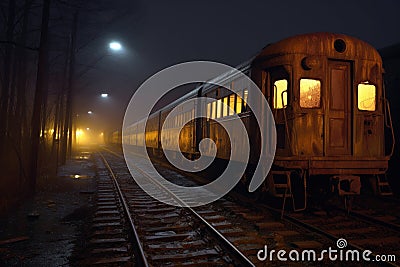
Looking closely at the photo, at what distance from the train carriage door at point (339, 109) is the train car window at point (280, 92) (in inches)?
35.8

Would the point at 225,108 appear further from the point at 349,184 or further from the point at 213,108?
the point at 349,184

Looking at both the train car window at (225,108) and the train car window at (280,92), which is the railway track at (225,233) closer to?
the train car window at (280,92)

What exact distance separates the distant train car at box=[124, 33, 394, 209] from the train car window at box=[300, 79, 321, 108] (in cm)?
2

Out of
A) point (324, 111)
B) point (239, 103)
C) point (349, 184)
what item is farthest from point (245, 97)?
point (349, 184)

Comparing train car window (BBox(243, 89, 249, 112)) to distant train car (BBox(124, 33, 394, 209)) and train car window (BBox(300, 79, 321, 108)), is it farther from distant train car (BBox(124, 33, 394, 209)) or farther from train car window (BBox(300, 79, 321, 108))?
train car window (BBox(300, 79, 321, 108))

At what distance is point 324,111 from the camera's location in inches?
276

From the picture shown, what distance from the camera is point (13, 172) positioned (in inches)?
537

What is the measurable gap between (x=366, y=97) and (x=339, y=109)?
28.7 inches

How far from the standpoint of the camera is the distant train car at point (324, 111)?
6883 mm

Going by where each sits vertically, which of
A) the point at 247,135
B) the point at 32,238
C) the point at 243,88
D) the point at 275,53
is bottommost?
the point at 32,238

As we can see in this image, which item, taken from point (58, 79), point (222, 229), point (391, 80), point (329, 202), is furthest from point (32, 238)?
point (58, 79)

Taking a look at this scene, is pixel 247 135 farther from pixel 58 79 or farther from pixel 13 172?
pixel 58 79

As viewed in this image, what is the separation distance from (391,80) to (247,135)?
16.8ft

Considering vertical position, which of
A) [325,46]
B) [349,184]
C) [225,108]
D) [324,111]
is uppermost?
[325,46]
